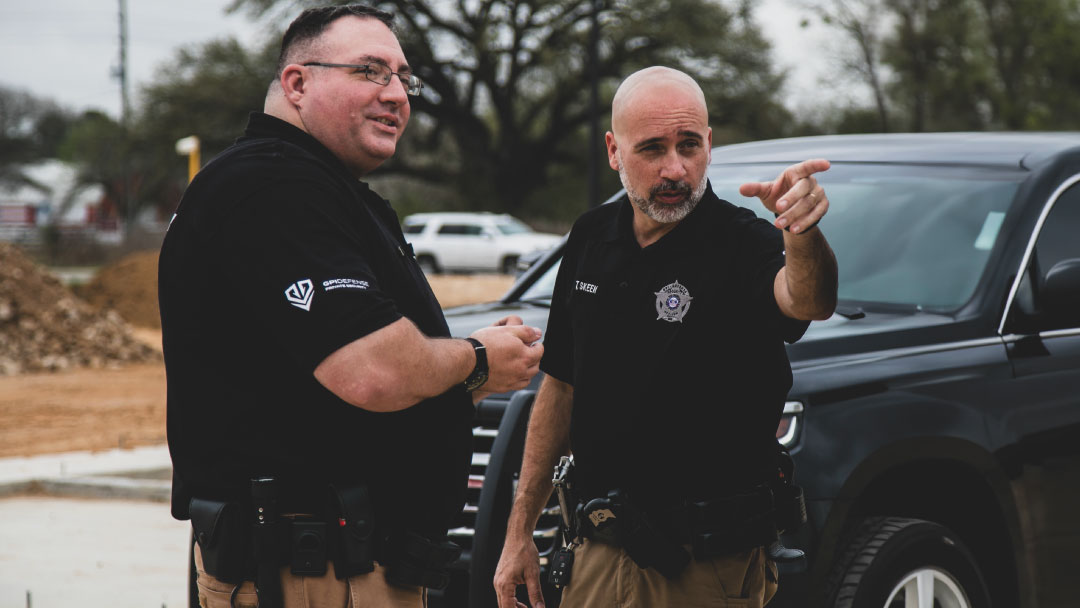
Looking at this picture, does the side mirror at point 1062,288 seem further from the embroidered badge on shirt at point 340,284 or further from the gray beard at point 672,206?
the embroidered badge on shirt at point 340,284

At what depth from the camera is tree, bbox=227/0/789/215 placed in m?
40.2

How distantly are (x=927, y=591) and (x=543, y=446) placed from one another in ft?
4.24

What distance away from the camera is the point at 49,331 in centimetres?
1747

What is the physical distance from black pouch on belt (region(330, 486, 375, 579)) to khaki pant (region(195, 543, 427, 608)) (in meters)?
0.03

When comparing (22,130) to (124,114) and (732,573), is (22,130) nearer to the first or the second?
(124,114)

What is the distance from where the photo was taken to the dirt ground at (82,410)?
1075cm

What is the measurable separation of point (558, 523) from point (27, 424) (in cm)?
965

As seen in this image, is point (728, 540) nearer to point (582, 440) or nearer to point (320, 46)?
point (582, 440)

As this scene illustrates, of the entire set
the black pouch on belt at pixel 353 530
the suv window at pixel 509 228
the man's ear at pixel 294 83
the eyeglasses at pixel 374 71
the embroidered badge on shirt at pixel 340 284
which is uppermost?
the suv window at pixel 509 228

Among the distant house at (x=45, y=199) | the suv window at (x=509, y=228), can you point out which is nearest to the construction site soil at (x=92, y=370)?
the suv window at (x=509, y=228)

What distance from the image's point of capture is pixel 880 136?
5.34 meters

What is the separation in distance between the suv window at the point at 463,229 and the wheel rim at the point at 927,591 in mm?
32200

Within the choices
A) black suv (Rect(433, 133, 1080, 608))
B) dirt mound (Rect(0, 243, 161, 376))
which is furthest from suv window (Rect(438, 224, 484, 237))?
black suv (Rect(433, 133, 1080, 608))

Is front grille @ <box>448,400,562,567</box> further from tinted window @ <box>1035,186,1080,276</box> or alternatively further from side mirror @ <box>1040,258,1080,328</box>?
tinted window @ <box>1035,186,1080,276</box>
